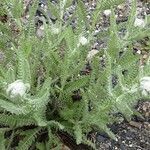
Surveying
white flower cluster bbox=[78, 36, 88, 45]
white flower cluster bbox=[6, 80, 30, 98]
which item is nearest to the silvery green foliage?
white flower cluster bbox=[78, 36, 88, 45]

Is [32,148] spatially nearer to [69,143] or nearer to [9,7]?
[69,143]

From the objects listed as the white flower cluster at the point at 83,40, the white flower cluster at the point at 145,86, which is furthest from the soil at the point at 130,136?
the white flower cluster at the point at 145,86

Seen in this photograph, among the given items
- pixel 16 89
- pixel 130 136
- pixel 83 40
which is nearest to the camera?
pixel 16 89

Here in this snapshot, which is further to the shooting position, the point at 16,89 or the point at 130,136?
the point at 130,136

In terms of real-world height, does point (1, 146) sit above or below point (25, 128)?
below

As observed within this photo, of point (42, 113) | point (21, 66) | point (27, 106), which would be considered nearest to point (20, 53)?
point (21, 66)

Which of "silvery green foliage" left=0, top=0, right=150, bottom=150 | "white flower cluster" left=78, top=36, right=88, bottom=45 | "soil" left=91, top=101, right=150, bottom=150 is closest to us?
"silvery green foliage" left=0, top=0, right=150, bottom=150

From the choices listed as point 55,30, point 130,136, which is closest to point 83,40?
point 55,30

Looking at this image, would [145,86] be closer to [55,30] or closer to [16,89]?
[16,89]

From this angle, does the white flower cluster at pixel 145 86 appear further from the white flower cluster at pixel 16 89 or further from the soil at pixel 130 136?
the soil at pixel 130 136

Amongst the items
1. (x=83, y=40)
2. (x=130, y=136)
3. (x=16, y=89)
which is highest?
(x=83, y=40)

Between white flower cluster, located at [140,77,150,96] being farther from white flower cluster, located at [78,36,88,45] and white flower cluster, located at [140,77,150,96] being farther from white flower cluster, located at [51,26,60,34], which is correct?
white flower cluster, located at [51,26,60,34]
